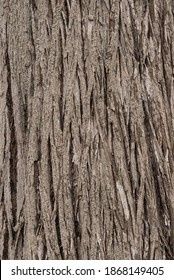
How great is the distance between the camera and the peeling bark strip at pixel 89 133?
12.9 ft

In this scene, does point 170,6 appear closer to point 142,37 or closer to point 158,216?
point 142,37

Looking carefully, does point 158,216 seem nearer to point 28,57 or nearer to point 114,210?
point 114,210

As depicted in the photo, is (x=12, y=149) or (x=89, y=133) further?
(x=12, y=149)

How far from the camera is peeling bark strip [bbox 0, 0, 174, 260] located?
12.9 ft

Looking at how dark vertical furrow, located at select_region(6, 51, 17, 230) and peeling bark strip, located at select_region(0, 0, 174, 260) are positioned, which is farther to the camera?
dark vertical furrow, located at select_region(6, 51, 17, 230)

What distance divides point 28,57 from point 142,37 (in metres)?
0.76

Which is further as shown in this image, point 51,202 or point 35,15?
point 35,15

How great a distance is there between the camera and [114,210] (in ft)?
12.8

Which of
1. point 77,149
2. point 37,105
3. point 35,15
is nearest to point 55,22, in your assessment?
point 35,15

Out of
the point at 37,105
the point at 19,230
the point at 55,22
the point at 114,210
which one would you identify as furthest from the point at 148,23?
the point at 19,230

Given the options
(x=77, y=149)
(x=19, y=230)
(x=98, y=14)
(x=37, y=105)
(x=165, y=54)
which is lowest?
(x=19, y=230)

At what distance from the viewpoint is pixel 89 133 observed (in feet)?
13.1

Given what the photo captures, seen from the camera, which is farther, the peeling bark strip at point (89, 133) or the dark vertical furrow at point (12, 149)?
the dark vertical furrow at point (12, 149)

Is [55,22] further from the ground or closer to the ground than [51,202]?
further from the ground
